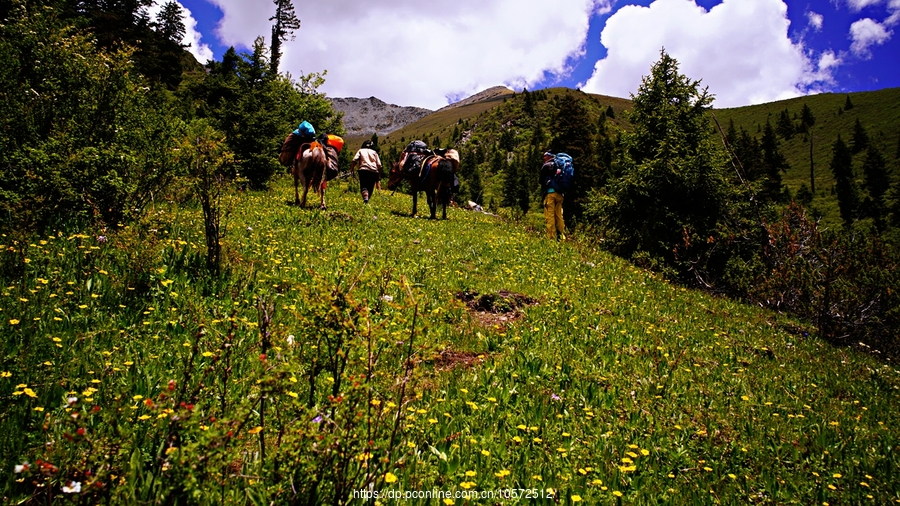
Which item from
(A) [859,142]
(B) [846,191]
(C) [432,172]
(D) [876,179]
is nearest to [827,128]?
(A) [859,142]

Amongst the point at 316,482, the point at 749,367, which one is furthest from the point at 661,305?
the point at 316,482

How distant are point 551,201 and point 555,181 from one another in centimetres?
82

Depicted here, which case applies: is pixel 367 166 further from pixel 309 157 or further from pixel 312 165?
pixel 309 157

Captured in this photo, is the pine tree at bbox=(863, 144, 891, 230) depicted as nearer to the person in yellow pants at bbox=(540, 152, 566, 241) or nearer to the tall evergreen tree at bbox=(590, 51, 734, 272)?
the tall evergreen tree at bbox=(590, 51, 734, 272)

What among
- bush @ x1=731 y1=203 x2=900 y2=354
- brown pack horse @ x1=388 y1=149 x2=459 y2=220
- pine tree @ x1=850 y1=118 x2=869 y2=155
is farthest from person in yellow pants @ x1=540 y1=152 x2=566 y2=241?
pine tree @ x1=850 y1=118 x2=869 y2=155

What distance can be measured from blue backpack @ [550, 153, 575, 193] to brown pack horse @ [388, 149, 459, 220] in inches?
160

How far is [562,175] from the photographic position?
15734 mm

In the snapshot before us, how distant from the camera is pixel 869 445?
5094 mm

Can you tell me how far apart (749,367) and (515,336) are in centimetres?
424

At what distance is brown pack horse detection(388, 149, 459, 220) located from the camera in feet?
57.6

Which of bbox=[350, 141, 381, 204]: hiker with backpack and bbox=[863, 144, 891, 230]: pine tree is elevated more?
bbox=[863, 144, 891, 230]: pine tree

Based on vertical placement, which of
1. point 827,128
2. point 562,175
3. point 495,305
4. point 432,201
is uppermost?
point 827,128

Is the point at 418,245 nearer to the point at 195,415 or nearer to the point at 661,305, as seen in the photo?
the point at 661,305

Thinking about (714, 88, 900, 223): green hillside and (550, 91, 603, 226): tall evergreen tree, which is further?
(714, 88, 900, 223): green hillside
